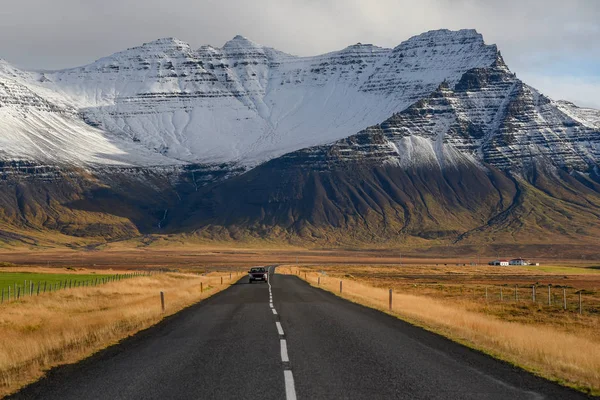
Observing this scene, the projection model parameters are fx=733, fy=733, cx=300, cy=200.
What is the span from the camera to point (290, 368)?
53.1 ft

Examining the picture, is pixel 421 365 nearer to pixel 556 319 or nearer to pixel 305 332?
pixel 305 332

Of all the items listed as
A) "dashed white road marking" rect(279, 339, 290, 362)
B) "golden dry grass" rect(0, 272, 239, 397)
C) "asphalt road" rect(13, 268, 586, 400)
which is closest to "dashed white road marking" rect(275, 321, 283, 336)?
"asphalt road" rect(13, 268, 586, 400)

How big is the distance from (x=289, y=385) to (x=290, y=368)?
6.65 feet

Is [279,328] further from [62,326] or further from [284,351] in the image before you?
[62,326]

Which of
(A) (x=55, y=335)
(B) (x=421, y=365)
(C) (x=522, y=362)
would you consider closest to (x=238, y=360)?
(B) (x=421, y=365)

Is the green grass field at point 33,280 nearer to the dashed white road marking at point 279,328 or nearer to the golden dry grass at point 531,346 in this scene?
the dashed white road marking at point 279,328

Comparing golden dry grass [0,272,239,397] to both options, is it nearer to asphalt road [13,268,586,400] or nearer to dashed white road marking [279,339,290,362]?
asphalt road [13,268,586,400]

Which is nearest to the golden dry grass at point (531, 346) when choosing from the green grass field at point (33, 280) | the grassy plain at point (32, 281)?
the grassy plain at point (32, 281)

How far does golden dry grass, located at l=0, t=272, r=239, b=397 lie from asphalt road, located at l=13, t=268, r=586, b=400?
851 millimetres

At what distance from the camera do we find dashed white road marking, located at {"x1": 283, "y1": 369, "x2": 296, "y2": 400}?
13.2 metres

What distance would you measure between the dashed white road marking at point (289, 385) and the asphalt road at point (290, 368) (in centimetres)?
2

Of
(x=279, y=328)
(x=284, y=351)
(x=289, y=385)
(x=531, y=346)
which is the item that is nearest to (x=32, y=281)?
(x=279, y=328)

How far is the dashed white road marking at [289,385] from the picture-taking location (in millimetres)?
13156

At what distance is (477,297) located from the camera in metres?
59.1
